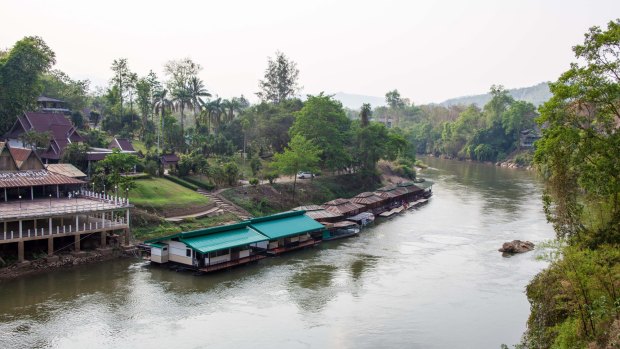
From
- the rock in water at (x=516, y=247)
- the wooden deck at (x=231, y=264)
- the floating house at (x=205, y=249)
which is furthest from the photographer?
the rock in water at (x=516, y=247)

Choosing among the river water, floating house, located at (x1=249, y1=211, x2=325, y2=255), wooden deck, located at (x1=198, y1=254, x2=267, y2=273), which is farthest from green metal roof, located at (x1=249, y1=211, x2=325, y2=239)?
wooden deck, located at (x1=198, y1=254, x2=267, y2=273)

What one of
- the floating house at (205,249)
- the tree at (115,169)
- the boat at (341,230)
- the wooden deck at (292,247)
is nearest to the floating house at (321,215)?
the boat at (341,230)

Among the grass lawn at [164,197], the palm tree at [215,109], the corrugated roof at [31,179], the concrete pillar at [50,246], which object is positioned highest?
the palm tree at [215,109]

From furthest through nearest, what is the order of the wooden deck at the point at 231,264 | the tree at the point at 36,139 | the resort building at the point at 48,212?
the tree at the point at 36,139, the wooden deck at the point at 231,264, the resort building at the point at 48,212

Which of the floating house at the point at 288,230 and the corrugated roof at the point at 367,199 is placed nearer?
the floating house at the point at 288,230

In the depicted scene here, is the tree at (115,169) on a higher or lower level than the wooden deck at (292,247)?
higher

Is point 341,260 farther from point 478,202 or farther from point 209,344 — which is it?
point 478,202

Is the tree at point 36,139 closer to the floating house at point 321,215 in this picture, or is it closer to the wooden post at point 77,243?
the wooden post at point 77,243

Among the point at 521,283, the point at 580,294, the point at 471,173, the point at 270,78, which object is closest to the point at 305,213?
the point at 521,283
